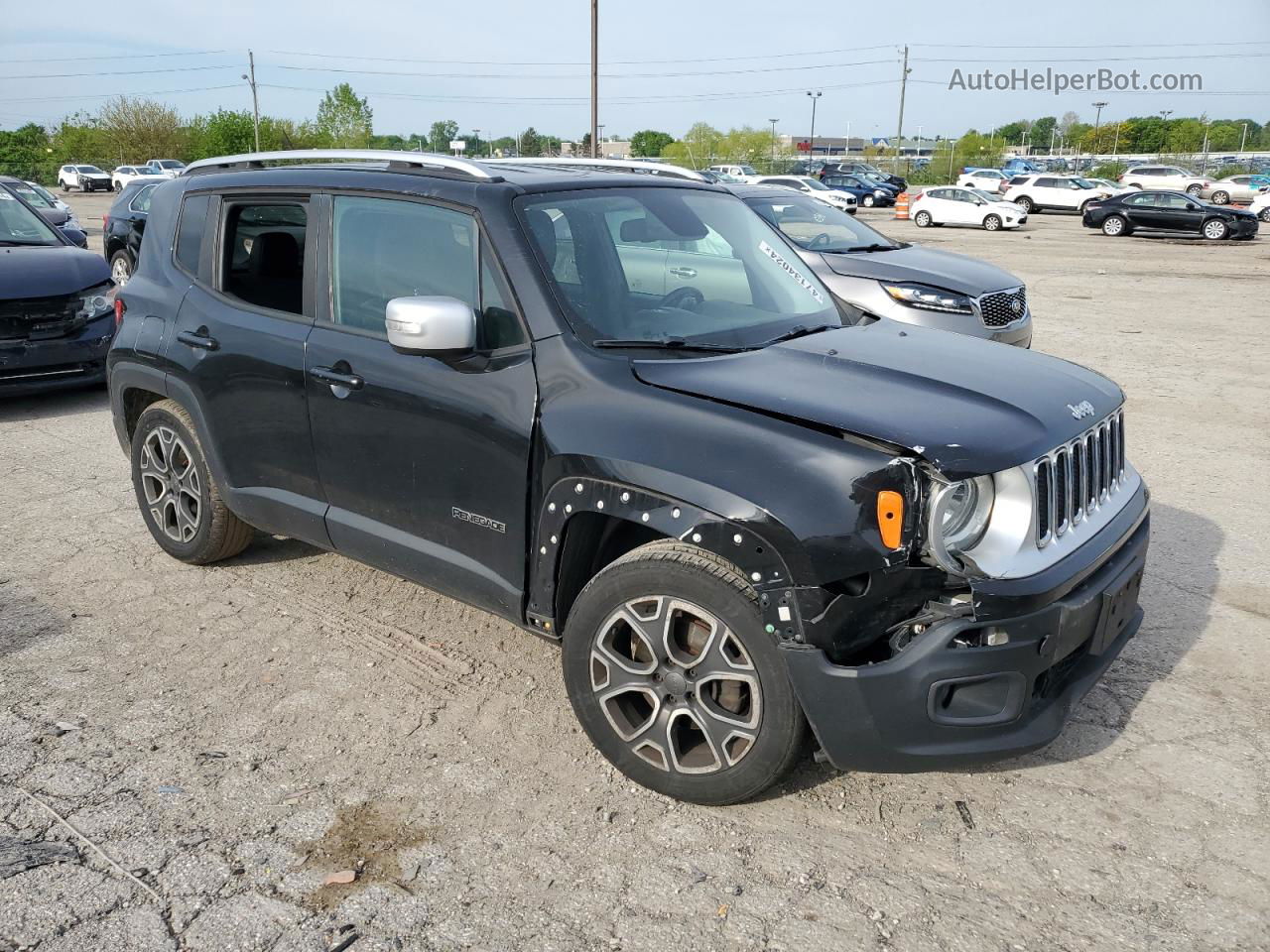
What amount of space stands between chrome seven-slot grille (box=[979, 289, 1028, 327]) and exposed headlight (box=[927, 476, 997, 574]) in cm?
664

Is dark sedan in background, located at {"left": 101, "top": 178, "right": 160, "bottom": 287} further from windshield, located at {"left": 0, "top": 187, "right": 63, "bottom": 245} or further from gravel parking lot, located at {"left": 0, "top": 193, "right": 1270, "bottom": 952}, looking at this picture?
gravel parking lot, located at {"left": 0, "top": 193, "right": 1270, "bottom": 952}

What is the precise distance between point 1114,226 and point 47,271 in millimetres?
30294

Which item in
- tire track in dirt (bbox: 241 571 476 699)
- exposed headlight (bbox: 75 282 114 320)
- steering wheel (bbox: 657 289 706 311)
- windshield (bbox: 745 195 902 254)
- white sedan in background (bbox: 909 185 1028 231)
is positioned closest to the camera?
steering wheel (bbox: 657 289 706 311)

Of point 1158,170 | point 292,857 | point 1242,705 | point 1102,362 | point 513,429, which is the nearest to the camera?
point 292,857

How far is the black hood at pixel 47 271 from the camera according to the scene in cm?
820

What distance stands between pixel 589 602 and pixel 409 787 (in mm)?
853

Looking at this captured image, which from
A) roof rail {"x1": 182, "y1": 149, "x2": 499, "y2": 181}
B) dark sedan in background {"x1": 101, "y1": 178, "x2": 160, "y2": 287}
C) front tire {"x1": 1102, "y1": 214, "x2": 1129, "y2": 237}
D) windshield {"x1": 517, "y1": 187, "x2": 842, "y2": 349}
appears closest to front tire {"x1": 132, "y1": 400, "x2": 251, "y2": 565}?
roof rail {"x1": 182, "y1": 149, "x2": 499, "y2": 181}

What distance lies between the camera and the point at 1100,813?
10.6ft

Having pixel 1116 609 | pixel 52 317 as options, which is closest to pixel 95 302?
pixel 52 317

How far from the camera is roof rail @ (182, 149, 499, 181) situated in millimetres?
3867

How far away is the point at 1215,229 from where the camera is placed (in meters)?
29.3

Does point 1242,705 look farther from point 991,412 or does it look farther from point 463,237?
point 463,237

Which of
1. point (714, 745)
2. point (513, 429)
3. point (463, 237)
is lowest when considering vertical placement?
point (714, 745)

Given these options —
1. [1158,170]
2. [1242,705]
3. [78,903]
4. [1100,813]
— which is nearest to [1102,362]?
[1242,705]
